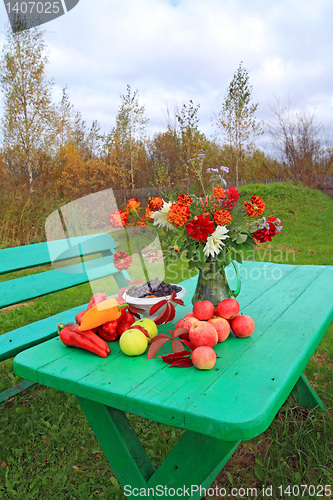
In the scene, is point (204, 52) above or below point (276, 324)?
above

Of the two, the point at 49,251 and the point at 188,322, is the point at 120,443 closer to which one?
the point at 188,322

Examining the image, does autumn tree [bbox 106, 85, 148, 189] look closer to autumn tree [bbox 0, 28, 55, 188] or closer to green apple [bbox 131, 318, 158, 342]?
autumn tree [bbox 0, 28, 55, 188]

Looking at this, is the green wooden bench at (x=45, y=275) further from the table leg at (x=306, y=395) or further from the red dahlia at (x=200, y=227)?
the table leg at (x=306, y=395)

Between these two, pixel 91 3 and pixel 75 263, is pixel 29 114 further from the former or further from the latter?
pixel 75 263

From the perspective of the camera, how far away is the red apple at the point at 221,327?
3.67ft

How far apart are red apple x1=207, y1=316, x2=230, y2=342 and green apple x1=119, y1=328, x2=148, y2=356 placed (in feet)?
0.78

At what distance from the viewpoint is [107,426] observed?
3.39 feet

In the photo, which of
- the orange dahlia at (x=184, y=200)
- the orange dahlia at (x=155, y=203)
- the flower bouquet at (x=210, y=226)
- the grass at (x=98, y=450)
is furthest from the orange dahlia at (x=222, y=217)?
the grass at (x=98, y=450)

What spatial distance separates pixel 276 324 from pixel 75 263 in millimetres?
1689

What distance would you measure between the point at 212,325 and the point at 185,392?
0.30 meters

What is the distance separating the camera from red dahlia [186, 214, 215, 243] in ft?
3.72

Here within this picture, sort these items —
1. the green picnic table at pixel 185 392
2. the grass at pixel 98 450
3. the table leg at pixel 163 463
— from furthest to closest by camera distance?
the grass at pixel 98 450 < the table leg at pixel 163 463 < the green picnic table at pixel 185 392

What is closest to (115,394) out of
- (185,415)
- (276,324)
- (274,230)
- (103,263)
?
(185,415)

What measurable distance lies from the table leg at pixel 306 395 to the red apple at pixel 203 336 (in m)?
1.08
